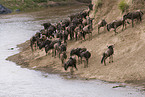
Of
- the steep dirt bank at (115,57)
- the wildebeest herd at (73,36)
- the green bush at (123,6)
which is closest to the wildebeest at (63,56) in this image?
the wildebeest herd at (73,36)

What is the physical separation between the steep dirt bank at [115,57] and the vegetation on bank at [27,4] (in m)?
59.4

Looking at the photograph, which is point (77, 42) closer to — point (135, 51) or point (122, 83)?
point (135, 51)

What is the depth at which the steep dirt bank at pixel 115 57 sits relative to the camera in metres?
12.2

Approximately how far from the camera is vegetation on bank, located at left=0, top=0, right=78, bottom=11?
7769 cm

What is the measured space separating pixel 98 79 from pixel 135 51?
2.57m

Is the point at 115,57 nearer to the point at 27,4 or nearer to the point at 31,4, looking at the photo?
the point at 27,4

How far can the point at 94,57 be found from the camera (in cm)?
1542

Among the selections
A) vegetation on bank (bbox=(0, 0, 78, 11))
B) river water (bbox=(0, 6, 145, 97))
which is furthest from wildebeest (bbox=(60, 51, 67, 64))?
vegetation on bank (bbox=(0, 0, 78, 11))

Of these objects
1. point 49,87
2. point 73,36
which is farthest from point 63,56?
point 73,36

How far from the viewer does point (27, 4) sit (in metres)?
80.6

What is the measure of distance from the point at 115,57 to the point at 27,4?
69.8 metres

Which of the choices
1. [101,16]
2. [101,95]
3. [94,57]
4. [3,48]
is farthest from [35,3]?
[101,95]

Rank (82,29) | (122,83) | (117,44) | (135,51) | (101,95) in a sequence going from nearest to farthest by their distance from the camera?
(101,95) < (122,83) < (135,51) < (117,44) < (82,29)

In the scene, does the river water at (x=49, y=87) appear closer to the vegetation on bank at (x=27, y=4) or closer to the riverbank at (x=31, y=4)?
the riverbank at (x=31, y=4)
